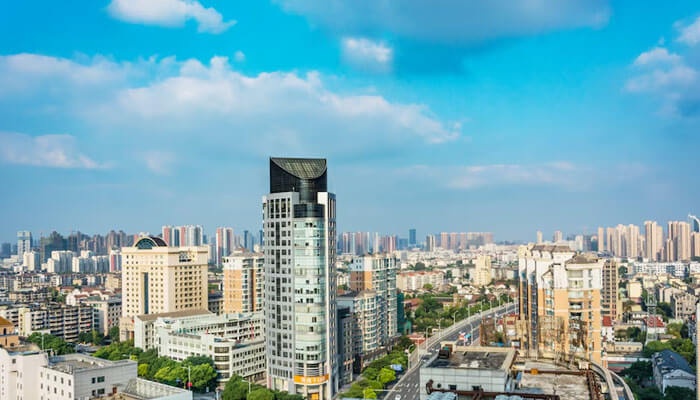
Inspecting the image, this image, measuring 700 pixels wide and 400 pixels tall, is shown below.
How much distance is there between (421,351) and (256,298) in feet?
35.1

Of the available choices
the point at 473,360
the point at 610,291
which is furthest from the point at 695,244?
the point at 473,360

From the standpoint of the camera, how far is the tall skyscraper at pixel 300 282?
77.8ft

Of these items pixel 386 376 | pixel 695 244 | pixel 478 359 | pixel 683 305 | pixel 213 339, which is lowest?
pixel 386 376

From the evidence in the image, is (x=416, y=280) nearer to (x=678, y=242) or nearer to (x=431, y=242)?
(x=678, y=242)

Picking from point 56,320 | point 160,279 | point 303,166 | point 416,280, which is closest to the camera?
point 303,166

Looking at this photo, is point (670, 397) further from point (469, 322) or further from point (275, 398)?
point (469, 322)

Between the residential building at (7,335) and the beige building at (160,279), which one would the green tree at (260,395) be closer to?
the residential building at (7,335)

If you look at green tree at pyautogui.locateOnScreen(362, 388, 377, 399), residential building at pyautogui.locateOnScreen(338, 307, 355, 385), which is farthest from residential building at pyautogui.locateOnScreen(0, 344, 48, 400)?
residential building at pyautogui.locateOnScreen(338, 307, 355, 385)

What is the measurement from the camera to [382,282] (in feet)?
121

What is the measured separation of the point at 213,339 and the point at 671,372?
18447mm

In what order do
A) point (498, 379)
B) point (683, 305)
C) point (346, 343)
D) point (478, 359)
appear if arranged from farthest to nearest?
point (683, 305)
point (346, 343)
point (478, 359)
point (498, 379)

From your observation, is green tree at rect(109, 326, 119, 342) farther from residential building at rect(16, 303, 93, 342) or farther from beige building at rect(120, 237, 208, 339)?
residential building at rect(16, 303, 93, 342)

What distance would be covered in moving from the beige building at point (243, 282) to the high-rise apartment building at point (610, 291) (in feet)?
79.4

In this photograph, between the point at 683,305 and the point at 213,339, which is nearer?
the point at 213,339
